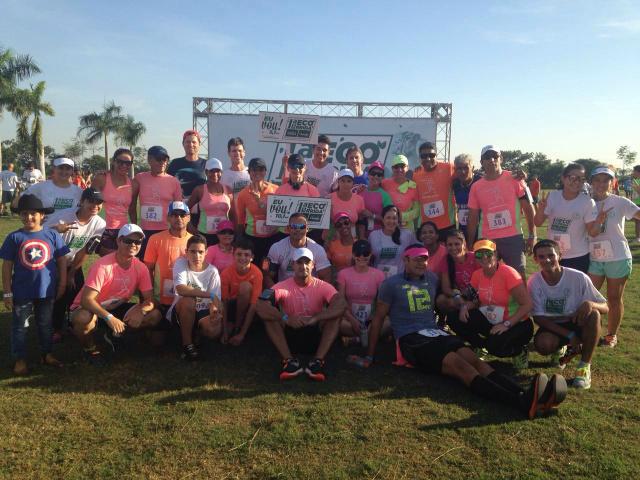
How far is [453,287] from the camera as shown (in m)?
5.76

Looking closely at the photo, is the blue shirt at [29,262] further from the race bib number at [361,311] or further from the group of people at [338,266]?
the race bib number at [361,311]

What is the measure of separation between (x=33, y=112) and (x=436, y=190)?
117 feet

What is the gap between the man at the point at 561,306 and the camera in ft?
15.5

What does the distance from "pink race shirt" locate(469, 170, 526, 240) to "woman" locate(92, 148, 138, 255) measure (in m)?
4.73

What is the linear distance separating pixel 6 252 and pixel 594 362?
625cm

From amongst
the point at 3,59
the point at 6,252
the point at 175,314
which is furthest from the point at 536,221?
the point at 3,59

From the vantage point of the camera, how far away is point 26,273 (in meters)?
4.62

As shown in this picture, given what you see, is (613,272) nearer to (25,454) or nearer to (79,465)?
(79,465)

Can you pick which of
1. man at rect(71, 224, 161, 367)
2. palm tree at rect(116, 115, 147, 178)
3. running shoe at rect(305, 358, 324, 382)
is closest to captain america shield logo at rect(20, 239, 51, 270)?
man at rect(71, 224, 161, 367)

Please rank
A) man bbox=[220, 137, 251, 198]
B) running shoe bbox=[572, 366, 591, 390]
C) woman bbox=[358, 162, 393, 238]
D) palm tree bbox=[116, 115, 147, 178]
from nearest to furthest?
running shoe bbox=[572, 366, 591, 390]
woman bbox=[358, 162, 393, 238]
man bbox=[220, 137, 251, 198]
palm tree bbox=[116, 115, 147, 178]

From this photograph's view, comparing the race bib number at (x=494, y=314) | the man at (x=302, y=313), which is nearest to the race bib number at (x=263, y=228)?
the man at (x=302, y=313)

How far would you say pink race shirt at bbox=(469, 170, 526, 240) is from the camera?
590cm

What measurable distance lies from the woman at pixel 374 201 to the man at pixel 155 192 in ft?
8.63

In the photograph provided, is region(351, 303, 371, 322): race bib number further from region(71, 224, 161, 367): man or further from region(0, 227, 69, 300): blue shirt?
region(0, 227, 69, 300): blue shirt
